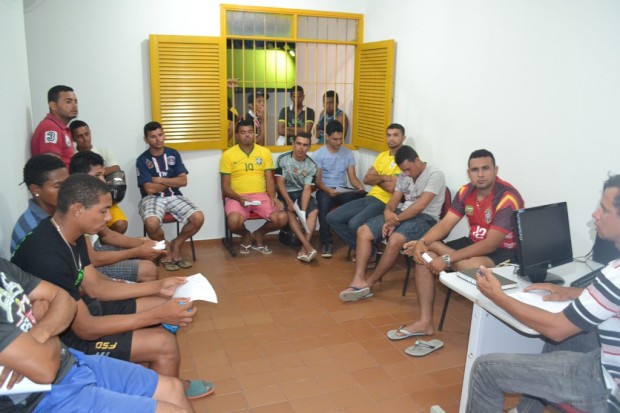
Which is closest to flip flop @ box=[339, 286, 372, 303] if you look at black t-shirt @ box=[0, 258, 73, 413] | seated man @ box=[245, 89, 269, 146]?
seated man @ box=[245, 89, 269, 146]

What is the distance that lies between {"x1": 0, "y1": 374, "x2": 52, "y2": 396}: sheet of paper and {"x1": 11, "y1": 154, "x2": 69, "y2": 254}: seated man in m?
1.16

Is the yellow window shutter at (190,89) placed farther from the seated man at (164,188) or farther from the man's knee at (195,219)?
the man's knee at (195,219)

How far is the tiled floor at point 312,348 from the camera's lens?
2.43m

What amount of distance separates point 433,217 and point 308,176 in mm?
1419

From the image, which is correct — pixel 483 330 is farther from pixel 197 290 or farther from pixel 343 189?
pixel 343 189

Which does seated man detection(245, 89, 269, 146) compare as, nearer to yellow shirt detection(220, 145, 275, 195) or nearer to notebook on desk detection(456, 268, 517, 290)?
yellow shirt detection(220, 145, 275, 195)

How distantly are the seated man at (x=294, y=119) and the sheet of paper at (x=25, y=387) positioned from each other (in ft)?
13.0

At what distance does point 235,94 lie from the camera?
195 inches

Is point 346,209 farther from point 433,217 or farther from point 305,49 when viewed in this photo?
point 305,49

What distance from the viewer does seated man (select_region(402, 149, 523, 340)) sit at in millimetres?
2877

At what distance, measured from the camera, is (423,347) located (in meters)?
2.90

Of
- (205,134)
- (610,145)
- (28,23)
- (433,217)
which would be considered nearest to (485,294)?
(610,145)

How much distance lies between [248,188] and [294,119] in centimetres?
103

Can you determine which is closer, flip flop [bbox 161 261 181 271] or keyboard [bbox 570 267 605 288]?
keyboard [bbox 570 267 605 288]
